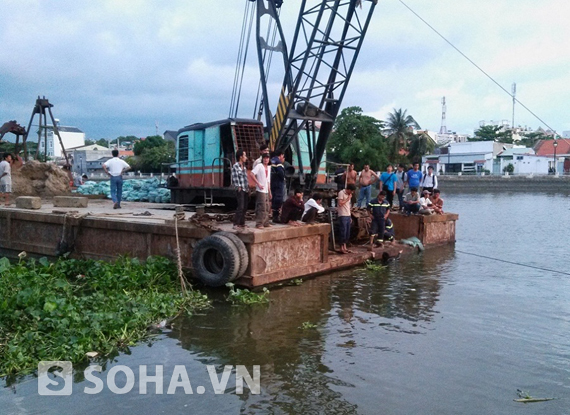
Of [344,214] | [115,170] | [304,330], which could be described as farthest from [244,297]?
[115,170]

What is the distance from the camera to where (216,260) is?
9.39 m

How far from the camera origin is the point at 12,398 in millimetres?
5305

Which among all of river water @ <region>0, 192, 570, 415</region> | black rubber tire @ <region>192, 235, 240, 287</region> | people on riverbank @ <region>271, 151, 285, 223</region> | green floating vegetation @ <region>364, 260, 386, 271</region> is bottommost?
river water @ <region>0, 192, 570, 415</region>

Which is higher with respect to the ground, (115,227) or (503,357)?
(115,227)

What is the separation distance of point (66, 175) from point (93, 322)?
13924 mm

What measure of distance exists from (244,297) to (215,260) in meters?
1.05

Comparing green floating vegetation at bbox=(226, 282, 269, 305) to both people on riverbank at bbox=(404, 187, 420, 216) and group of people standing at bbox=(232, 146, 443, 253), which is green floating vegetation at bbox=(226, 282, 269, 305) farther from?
people on riverbank at bbox=(404, 187, 420, 216)

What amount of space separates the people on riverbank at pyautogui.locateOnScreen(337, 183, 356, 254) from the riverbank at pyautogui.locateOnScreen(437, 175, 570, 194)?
49217mm

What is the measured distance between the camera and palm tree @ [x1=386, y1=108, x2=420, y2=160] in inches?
2357

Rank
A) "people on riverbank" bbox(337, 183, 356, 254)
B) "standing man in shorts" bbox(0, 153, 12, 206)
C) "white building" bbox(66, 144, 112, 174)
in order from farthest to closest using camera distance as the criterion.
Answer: "white building" bbox(66, 144, 112, 174)
"standing man in shorts" bbox(0, 153, 12, 206)
"people on riverbank" bbox(337, 183, 356, 254)

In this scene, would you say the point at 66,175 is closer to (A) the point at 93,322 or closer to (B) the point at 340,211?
(B) the point at 340,211

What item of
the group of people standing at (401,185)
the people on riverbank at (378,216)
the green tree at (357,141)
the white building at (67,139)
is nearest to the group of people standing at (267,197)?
the people on riverbank at (378,216)

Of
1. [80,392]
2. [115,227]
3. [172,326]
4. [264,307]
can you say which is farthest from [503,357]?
[115,227]

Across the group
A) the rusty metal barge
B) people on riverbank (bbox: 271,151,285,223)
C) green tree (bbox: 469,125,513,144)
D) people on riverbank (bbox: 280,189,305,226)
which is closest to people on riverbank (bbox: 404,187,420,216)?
the rusty metal barge
